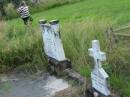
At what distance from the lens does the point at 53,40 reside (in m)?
9.43

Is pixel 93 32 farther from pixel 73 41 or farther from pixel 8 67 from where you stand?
pixel 8 67

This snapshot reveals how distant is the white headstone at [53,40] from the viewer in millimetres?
9164

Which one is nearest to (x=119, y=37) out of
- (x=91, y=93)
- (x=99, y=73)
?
(x=91, y=93)

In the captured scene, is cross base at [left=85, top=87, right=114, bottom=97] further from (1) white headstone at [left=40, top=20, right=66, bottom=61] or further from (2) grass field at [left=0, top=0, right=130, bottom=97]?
(1) white headstone at [left=40, top=20, right=66, bottom=61]

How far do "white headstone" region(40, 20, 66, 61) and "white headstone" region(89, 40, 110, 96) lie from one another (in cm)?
235

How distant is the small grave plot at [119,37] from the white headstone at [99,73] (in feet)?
3.39

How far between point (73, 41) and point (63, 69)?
0.81 meters

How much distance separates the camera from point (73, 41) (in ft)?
32.1

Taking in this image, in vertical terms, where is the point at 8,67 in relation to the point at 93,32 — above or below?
below

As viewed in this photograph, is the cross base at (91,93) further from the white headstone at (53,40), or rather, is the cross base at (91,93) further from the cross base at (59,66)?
the white headstone at (53,40)

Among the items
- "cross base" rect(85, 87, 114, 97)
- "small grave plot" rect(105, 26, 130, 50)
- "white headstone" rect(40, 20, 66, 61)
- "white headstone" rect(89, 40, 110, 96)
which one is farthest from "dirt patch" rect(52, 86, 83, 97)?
"white headstone" rect(40, 20, 66, 61)

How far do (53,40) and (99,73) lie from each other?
2.80m

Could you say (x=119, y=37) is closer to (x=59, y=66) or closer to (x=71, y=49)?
(x=71, y=49)

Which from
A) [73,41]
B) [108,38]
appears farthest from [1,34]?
[108,38]
